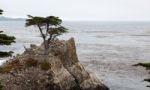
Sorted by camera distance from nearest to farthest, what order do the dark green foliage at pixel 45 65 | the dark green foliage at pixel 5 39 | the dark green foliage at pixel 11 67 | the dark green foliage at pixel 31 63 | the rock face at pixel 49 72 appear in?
1. the dark green foliage at pixel 5 39
2. the rock face at pixel 49 72
3. the dark green foliage at pixel 11 67
4. the dark green foliage at pixel 45 65
5. the dark green foliage at pixel 31 63

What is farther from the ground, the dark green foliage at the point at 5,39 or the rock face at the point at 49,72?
the dark green foliage at the point at 5,39

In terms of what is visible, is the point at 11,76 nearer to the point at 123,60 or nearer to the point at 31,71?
the point at 31,71

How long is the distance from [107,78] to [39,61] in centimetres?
1496

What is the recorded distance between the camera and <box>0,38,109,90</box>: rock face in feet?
126

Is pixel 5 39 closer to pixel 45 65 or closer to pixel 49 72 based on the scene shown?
pixel 49 72

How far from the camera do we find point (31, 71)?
1567 inches

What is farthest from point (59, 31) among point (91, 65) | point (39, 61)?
point (91, 65)

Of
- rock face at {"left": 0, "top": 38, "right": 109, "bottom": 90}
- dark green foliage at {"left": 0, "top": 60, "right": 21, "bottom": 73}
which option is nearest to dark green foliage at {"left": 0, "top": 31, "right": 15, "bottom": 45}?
rock face at {"left": 0, "top": 38, "right": 109, "bottom": 90}

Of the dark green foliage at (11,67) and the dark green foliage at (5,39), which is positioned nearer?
the dark green foliage at (5,39)

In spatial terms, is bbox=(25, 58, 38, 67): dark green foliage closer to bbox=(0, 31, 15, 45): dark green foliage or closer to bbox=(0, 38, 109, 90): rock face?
bbox=(0, 38, 109, 90): rock face

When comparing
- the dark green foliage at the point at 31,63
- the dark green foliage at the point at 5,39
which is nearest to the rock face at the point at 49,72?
the dark green foliage at the point at 31,63

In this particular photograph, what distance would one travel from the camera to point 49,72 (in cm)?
3959

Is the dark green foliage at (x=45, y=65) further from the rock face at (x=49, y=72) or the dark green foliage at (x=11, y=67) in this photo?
the dark green foliage at (x=11, y=67)

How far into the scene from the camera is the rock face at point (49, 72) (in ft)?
126
